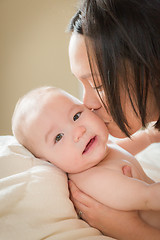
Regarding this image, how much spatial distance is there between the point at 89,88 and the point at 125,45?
0.77ft

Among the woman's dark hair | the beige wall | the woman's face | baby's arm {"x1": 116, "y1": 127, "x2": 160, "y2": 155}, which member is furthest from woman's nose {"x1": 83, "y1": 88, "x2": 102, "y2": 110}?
the beige wall

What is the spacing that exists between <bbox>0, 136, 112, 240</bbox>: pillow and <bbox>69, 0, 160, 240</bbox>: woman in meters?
0.10

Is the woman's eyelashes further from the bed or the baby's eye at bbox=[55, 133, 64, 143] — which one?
the bed

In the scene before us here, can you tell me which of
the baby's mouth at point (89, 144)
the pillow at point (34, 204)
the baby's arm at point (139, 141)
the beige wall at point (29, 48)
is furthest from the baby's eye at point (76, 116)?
the beige wall at point (29, 48)

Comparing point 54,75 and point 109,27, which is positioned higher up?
point 109,27

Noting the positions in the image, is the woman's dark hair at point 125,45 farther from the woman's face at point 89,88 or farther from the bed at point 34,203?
the bed at point 34,203

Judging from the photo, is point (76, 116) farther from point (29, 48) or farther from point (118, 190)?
point (29, 48)

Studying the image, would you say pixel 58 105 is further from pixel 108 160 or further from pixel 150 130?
pixel 150 130

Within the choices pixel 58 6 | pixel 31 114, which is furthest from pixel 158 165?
pixel 58 6

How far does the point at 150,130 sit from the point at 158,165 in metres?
0.19

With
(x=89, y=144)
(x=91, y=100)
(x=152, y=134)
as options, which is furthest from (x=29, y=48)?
(x=89, y=144)

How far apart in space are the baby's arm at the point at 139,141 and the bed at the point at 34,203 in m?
0.48

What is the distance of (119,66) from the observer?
840mm

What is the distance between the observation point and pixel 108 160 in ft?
3.24
